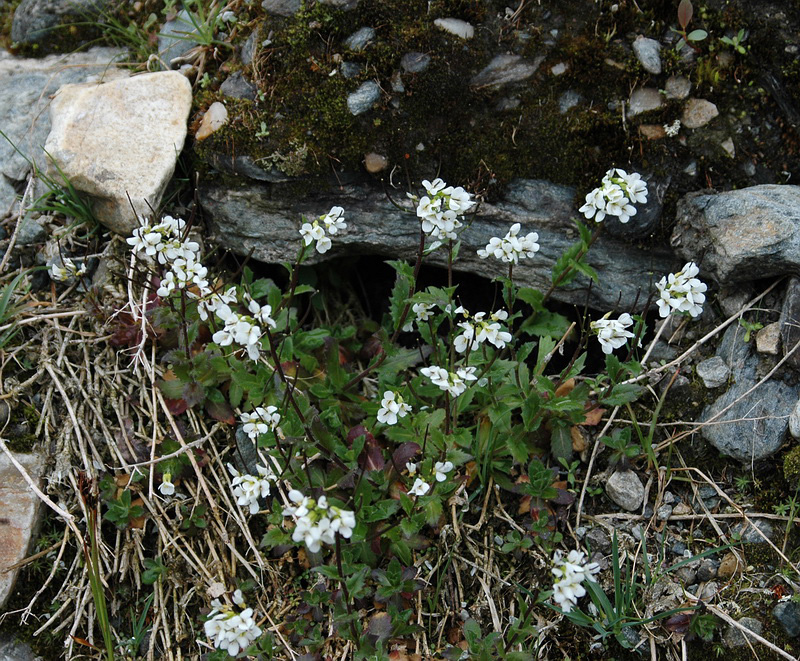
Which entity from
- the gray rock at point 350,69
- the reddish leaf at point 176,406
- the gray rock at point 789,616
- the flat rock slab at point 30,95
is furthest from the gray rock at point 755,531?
the flat rock slab at point 30,95

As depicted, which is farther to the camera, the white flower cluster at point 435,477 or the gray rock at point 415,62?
the gray rock at point 415,62

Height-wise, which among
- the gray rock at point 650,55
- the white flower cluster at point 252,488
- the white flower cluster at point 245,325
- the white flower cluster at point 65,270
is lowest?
the white flower cluster at point 252,488

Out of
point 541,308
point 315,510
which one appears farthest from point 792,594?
point 315,510

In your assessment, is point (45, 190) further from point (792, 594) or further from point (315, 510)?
point (792, 594)

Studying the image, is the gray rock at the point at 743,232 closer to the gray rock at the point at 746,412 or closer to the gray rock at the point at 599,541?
the gray rock at the point at 746,412

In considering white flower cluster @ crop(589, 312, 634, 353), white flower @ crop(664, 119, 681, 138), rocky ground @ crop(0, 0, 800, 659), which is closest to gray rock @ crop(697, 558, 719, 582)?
rocky ground @ crop(0, 0, 800, 659)

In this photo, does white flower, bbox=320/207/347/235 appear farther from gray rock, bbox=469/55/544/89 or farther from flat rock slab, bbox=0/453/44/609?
flat rock slab, bbox=0/453/44/609
